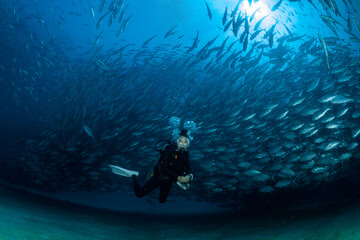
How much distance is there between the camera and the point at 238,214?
13.2 m

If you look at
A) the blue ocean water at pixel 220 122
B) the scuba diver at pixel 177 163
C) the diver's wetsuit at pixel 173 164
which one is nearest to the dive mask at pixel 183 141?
the scuba diver at pixel 177 163

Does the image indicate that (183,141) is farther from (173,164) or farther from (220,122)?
(220,122)

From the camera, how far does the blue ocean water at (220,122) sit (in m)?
8.48

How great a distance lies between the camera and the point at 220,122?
1160cm

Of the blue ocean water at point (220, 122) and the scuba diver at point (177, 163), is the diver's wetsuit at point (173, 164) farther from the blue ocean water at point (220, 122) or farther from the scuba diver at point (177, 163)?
the blue ocean water at point (220, 122)

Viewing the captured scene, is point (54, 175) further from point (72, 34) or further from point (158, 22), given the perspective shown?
point (72, 34)

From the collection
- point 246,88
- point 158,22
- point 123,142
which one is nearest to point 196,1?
point 158,22

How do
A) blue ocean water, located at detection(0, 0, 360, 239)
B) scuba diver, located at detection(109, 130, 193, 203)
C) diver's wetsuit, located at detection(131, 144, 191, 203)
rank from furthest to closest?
blue ocean water, located at detection(0, 0, 360, 239) < diver's wetsuit, located at detection(131, 144, 191, 203) < scuba diver, located at detection(109, 130, 193, 203)

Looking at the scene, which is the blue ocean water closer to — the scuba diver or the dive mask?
the scuba diver

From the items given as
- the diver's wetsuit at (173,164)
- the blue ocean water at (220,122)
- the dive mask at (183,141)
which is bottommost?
the diver's wetsuit at (173,164)

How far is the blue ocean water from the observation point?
8477 mm

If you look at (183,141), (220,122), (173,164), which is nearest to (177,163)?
(173,164)

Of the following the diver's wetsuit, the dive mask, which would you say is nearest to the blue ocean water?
the diver's wetsuit

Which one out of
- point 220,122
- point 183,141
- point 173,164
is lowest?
point 173,164
